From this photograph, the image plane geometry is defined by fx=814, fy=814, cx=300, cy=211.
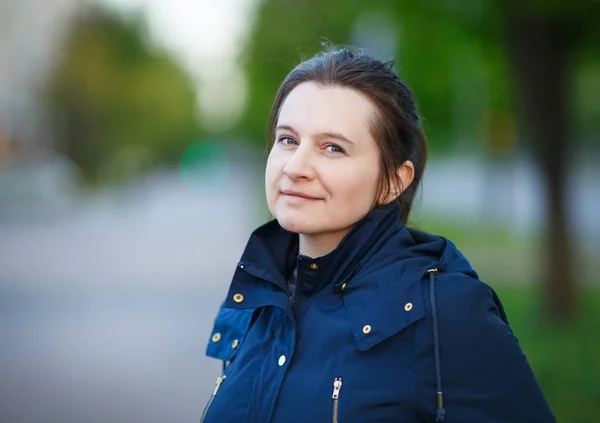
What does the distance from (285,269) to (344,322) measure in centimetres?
45

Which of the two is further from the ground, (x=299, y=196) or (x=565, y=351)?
(x=299, y=196)

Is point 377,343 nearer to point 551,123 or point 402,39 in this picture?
point 551,123

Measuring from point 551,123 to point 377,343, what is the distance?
6604mm

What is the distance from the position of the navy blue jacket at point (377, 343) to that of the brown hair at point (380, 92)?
0.18m

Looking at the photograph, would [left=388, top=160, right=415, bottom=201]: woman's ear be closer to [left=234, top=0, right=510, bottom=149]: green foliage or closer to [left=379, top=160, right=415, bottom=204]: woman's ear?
[left=379, top=160, right=415, bottom=204]: woman's ear

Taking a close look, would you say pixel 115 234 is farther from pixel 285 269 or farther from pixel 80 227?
pixel 285 269

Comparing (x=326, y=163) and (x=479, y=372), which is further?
(x=326, y=163)

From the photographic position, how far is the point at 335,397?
7.13 feet

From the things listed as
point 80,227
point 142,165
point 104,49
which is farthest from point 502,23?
point 142,165

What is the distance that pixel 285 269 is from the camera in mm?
2672

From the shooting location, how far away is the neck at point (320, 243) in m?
2.51

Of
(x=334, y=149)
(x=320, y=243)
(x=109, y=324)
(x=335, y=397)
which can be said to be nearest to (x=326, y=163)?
(x=334, y=149)

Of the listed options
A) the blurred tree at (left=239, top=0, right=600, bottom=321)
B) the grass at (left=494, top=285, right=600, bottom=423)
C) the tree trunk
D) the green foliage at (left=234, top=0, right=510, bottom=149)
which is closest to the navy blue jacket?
the green foliage at (left=234, top=0, right=510, bottom=149)

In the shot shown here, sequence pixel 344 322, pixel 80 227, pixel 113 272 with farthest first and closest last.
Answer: pixel 80 227
pixel 113 272
pixel 344 322
